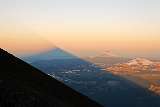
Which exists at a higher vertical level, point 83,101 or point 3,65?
point 3,65

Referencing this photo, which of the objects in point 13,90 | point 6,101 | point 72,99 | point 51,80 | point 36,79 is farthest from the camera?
point 51,80

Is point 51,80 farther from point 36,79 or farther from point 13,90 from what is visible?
point 13,90

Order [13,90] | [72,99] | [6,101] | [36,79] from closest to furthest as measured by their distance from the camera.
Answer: [6,101] < [13,90] < [72,99] < [36,79]

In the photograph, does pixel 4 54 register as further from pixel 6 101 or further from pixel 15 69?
pixel 6 101

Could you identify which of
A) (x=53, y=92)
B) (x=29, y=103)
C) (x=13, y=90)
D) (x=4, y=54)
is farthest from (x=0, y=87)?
(x=4, y=54)

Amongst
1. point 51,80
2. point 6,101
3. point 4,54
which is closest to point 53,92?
point 51,80

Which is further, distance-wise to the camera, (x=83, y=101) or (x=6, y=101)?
(x=83, y=101)
